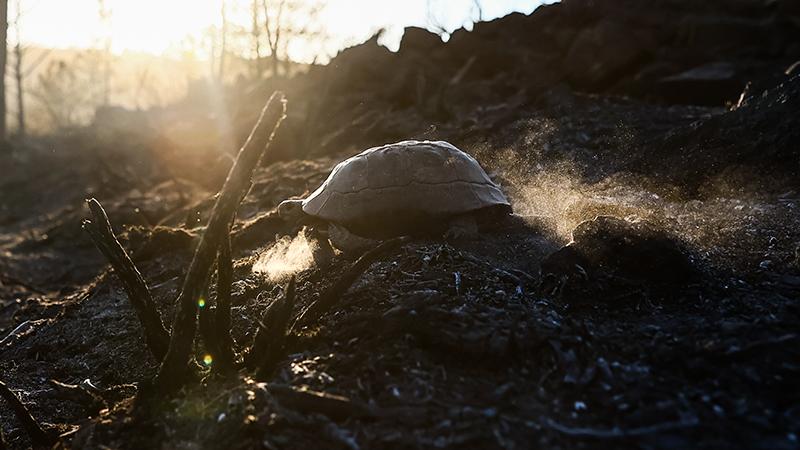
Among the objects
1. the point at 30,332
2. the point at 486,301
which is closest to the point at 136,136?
the point at 30,332

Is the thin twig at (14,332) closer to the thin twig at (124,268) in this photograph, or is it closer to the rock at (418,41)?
the thin twig at (124,268)

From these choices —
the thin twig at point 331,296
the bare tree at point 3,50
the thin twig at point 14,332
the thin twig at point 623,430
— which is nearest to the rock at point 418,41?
the thin twig at point 14,332

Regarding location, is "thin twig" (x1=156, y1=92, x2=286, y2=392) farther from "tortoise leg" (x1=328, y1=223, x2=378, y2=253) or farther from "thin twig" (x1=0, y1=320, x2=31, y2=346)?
"thin twig" (x1=0, y1=320, x2=31, y2=346)

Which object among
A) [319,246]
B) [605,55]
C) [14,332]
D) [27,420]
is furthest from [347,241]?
[605,55]

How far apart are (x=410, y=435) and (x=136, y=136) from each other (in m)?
24.3

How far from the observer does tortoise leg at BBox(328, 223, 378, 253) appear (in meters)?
4.77

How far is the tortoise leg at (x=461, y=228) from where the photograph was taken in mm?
4820

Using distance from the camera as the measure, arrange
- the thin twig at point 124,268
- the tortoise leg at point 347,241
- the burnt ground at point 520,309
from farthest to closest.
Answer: the tortoise leg at point 347,241 < the thin twig at point 124,268 < the burnt ground at point 520,309

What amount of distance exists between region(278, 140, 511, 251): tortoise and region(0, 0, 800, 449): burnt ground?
0.25 metres

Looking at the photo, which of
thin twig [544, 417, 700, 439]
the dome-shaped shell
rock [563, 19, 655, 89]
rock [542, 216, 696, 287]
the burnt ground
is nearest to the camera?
thin twig [544, 417, 700, 439]

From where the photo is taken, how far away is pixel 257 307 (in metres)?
4.37

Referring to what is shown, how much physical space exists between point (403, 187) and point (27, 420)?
9.68 ft

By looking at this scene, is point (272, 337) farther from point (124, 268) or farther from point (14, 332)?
point (14, 332)

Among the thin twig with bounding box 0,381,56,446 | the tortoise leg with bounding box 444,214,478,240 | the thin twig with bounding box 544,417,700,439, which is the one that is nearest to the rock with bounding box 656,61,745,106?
the tortoise leg with bounding box 444,214,478,240
